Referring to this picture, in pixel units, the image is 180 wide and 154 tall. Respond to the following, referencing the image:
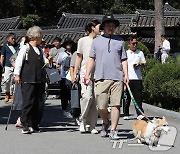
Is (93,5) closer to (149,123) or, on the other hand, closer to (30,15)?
(30,15)

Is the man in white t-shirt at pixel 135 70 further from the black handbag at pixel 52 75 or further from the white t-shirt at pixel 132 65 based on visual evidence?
the black handbag at pixel 52 75

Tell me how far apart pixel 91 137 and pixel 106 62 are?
1318mm

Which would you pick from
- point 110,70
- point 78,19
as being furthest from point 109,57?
point 78,19

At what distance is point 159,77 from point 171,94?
74 centimetres

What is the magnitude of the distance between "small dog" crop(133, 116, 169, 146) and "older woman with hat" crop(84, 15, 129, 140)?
1.41 ft

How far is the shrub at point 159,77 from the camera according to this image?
1236 cm

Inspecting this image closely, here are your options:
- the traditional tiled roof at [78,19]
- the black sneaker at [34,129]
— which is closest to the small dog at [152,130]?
the black sneaker at [34,129]

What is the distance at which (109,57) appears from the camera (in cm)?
786

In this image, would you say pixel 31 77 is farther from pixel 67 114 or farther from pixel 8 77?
pixel 8 77

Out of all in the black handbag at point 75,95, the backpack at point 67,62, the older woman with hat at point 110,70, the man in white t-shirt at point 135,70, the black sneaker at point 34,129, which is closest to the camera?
the older woman with hat at point 110,70

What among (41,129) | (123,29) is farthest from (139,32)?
(41,129)

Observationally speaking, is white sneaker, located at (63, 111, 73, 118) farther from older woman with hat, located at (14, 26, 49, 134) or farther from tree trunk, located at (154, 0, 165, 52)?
tree trunk, located at (154, 0, 165, 52)

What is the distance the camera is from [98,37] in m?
8.08

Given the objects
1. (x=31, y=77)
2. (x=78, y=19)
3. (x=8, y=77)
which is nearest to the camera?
(x=31, y=77)
